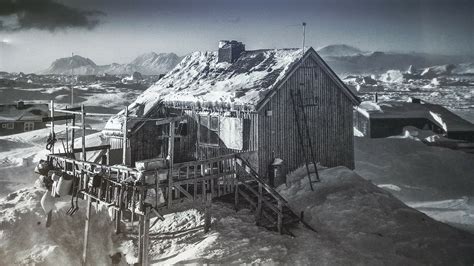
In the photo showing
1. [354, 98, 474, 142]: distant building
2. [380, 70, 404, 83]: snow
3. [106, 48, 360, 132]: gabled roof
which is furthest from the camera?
[380, 70, 404, 83]: snow

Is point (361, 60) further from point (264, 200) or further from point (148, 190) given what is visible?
point (148, 190)

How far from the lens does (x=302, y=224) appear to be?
45.8ft

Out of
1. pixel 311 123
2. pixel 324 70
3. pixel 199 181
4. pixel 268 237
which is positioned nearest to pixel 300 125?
pixel 311 123

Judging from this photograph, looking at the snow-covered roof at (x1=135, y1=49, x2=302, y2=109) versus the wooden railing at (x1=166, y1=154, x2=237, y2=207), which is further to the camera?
the snow-covered roof at (x1=135, y1=49, x2=302, y2=109)

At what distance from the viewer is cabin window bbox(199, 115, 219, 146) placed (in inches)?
693

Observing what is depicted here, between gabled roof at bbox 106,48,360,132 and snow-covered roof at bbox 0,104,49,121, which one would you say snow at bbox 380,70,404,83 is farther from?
snow-covered roof at bbox 0,104,49,121

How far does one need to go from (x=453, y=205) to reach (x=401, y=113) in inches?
480

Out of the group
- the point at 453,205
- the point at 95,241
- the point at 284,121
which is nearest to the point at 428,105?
the point at 453,205

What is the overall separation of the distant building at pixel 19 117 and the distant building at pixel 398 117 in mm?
26033

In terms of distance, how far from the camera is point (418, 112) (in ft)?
93.8

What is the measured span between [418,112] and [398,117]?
1.56m

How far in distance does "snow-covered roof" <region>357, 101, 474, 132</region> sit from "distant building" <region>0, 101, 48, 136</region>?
2663 cm

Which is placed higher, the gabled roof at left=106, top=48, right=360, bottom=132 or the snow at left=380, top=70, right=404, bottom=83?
the snow at left=380, top=70, right=404, bottom=83

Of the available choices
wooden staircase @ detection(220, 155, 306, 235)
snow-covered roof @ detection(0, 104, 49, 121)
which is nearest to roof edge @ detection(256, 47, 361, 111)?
wooden staircase @ detection(220, 155, 306, 235)
